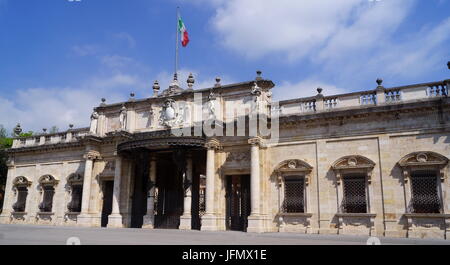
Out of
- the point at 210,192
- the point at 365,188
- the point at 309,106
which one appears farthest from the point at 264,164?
the point at 365,188

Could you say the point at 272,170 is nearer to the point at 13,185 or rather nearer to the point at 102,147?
the point at 102,147

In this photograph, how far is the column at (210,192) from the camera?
17.7 meters

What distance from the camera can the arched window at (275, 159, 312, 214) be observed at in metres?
17.4

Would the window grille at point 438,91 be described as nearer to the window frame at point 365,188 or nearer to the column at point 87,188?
the window frame at point 365,188

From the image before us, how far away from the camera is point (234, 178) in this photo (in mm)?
20422

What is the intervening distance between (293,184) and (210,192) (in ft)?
13.3

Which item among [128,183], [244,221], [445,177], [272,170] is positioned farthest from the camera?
[128,183]

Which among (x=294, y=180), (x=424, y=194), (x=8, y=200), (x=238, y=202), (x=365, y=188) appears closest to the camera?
(x=424, y=194)

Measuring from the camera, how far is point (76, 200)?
77.8ft

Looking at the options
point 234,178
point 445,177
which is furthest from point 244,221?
point 445,177

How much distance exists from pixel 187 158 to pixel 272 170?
15.0 feet

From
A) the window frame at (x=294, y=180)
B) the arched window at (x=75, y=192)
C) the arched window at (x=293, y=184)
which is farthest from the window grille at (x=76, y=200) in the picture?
the window frame at (x=294, y=180)

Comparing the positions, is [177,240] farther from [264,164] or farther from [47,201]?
[47,201]
